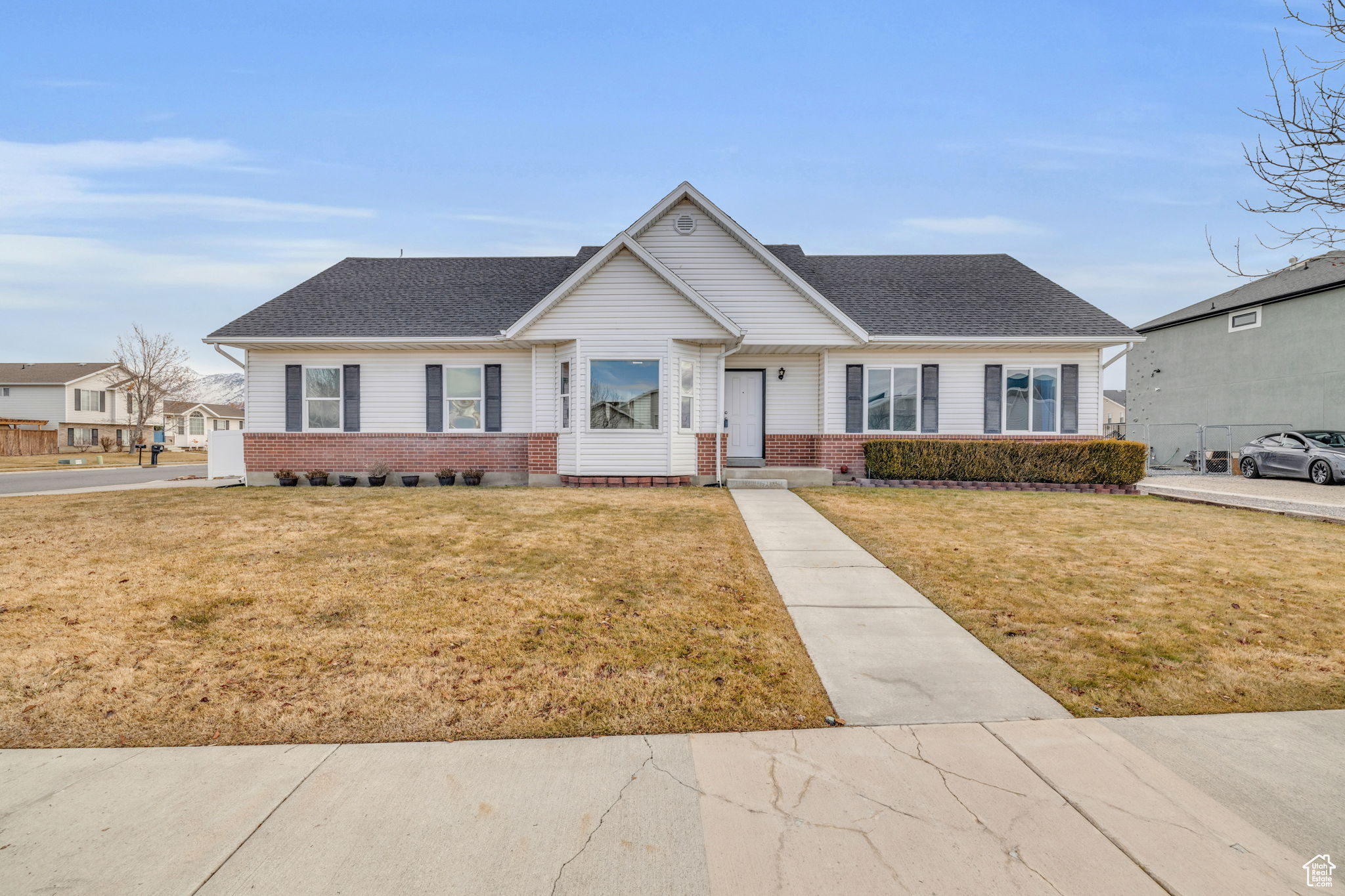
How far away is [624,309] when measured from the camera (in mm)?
13086

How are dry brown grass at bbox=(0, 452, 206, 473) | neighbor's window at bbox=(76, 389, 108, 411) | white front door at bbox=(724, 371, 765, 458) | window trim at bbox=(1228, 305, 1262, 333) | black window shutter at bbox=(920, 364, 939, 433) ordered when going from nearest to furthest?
black window shutter at bbox=(920, 364, 939, 433) → white front door at bbox=(724, 371, 765, 458) → window trim at bbox=(1228, 305, 1262, 333) → dry brown grass at bbox=(0, 452, 206, 473) → neighbor's window at bbox=(76, 389, 108, 411)

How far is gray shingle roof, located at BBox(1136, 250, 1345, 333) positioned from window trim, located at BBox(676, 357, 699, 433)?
19.1m

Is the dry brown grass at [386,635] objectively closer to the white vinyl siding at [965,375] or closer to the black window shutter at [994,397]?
the white vinyl siding at [965,375]

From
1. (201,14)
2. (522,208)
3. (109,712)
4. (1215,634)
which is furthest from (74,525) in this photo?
(522,208)

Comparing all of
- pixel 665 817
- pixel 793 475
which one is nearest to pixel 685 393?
pixel 793 475

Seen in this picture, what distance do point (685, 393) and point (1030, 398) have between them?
9.53 m

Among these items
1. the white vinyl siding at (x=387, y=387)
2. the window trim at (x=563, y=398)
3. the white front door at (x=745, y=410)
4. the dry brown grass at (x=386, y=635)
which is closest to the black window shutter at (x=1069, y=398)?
the white front door at (x=745, y=410)

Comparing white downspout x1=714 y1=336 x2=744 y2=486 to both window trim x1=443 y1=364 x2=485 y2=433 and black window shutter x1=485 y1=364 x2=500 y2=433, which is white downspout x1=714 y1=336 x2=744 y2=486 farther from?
window trim x1=443 y1=364 x2=485 y2=433

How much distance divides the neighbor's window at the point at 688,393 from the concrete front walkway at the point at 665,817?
1095 cm

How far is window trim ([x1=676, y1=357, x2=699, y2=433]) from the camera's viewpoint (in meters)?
13.5

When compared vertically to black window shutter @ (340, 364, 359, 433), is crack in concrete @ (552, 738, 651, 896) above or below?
below

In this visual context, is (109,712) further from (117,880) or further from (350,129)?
(350,129)

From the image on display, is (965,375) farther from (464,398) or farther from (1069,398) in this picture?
(464,398)

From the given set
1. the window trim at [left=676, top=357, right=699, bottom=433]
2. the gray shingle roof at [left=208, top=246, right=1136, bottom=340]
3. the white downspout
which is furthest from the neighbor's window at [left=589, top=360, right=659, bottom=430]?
the gray shingle roof at [left=208, top=246, right=1136, bottom=340]
